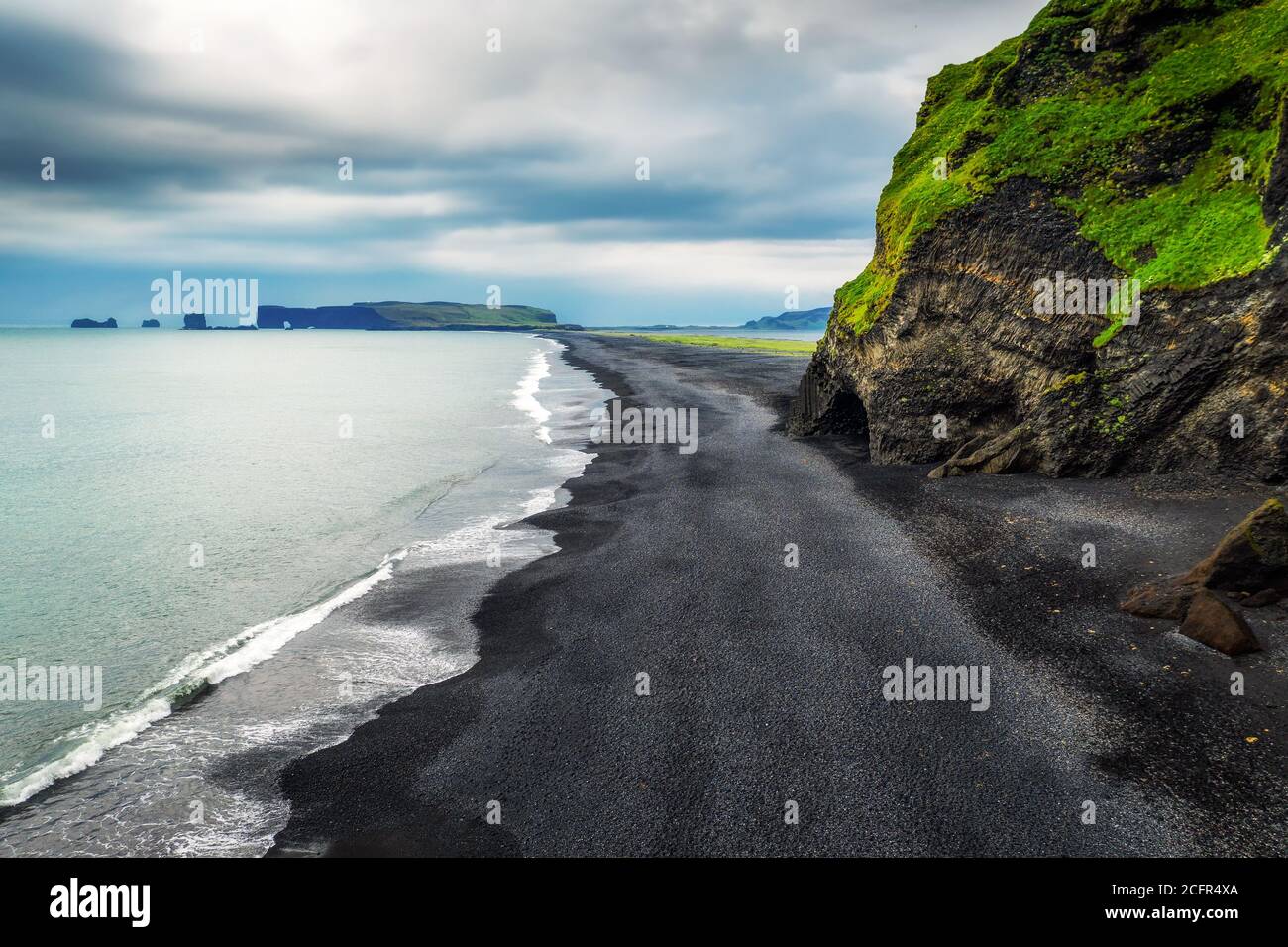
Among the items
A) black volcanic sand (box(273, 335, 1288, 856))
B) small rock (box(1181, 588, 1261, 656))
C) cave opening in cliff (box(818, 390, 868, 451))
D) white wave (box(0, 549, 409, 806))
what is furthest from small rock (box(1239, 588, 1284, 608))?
cave opening in cliff (box(818, 390, 868, 451))

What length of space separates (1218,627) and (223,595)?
1967 cm

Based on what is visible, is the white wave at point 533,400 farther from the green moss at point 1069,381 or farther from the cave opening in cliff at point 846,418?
the green moss at point 1069,381

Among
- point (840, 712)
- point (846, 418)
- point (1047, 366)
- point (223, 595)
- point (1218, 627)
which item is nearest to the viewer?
point (840, 712)

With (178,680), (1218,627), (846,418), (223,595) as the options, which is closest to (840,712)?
(1218,627)

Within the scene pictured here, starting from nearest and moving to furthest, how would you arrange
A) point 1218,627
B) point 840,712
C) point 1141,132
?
point 840,712
point 1218,627
point 1141,132

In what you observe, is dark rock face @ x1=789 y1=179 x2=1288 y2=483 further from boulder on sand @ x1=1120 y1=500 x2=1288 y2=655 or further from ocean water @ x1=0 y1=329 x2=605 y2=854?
ocean water @ x1=0 y1=329 x2=605 y2=854

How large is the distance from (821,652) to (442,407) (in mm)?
49097

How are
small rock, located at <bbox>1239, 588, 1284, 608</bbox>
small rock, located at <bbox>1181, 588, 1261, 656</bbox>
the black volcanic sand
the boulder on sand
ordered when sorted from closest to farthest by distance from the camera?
the black volcanic sand → small rock, located at <bbox>1181, 588, 1261, 656</bbox> → the boulder on sand → small rock, located at <bbox>1239, 588, 1284, 608</bbox>

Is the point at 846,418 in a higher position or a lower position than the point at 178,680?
higher

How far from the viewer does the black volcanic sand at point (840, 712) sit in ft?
25.4

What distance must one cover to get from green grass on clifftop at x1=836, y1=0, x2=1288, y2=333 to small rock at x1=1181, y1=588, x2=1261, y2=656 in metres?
10.6

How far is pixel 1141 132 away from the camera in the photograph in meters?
20.2

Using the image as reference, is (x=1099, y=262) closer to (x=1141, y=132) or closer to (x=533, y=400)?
(x=1141, y=132)

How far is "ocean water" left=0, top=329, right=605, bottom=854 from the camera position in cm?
933
